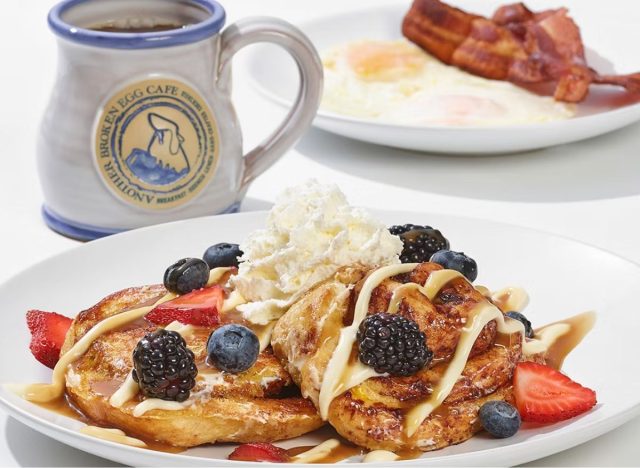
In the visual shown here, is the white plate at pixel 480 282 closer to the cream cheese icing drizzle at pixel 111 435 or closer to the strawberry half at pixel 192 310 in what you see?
the cream cheese icing drizzle at pixel 111 435

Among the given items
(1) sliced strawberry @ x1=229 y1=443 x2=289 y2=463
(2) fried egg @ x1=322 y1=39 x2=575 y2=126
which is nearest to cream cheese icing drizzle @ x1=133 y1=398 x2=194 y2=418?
(1) sliced strawberry @ x1=229 y1=443 x2=289 y2=463

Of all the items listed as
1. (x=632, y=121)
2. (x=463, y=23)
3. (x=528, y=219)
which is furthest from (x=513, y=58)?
(x=528, y=219)

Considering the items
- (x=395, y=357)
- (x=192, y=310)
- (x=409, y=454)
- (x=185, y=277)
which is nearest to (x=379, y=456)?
(x=409, y=454)

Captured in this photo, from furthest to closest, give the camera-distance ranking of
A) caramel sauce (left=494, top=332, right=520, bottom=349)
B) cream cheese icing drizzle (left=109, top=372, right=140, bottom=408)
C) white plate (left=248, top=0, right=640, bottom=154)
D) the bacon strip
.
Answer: the bacon strip < white plate (left=248, top=0, right=640, bottom=154) < caramel sauce (left=494, top=332, right=520, bottom=349) < cream cheese icing drizzle (left=109, top=372, right=140, bottom=408)

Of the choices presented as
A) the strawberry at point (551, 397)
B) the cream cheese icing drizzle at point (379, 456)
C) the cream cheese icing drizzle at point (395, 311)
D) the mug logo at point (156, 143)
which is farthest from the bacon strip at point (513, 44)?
the cream cheese icing drizzle at point (379, 456)

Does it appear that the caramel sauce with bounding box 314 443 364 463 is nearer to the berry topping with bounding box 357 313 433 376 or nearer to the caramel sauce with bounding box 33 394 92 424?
the berry topping with bounding box 357 313 433 376

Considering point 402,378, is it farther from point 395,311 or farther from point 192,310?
point 192,310
